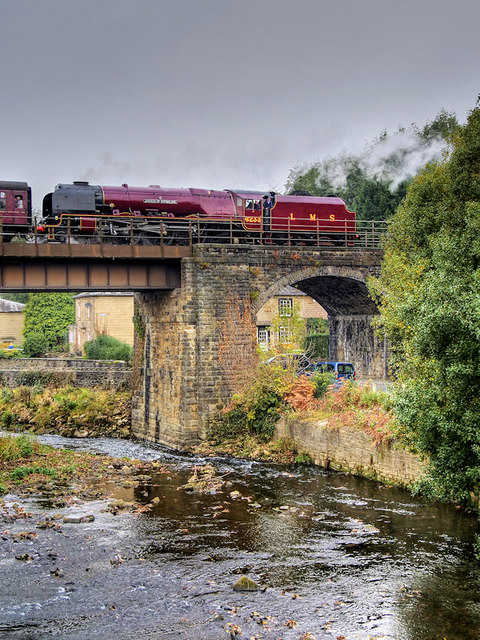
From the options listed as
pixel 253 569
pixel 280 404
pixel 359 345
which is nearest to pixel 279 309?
pixel 359 345

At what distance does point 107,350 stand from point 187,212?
1594cm

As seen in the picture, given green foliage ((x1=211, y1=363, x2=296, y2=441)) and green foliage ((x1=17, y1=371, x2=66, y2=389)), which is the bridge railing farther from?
green foliage ((x1=17, y1=371, x2=66, y2=389))

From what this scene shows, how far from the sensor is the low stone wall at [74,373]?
3838cm

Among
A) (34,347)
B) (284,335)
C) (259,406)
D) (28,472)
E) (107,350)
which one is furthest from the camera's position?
(34,347)

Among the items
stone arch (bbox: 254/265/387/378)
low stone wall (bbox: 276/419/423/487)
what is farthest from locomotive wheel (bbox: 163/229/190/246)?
low stone wall (bbox: 276/419/423/487)

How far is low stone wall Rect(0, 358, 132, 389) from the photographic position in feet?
126

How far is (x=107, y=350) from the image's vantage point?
4744cm

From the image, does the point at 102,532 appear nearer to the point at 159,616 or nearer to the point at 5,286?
the point at 159,616

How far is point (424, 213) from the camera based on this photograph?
80.4 feet

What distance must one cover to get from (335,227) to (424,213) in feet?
33.2

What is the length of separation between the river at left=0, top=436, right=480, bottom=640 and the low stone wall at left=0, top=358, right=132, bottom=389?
52.8ft

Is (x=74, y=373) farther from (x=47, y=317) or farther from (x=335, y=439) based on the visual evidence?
(x=47, y=317)

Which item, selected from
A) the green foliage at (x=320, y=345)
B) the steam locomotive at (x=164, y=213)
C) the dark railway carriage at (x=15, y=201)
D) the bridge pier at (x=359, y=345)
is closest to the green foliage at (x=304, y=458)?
the steam locomotive at (x=164, y=213)

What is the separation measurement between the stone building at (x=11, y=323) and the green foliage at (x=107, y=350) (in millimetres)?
19062
